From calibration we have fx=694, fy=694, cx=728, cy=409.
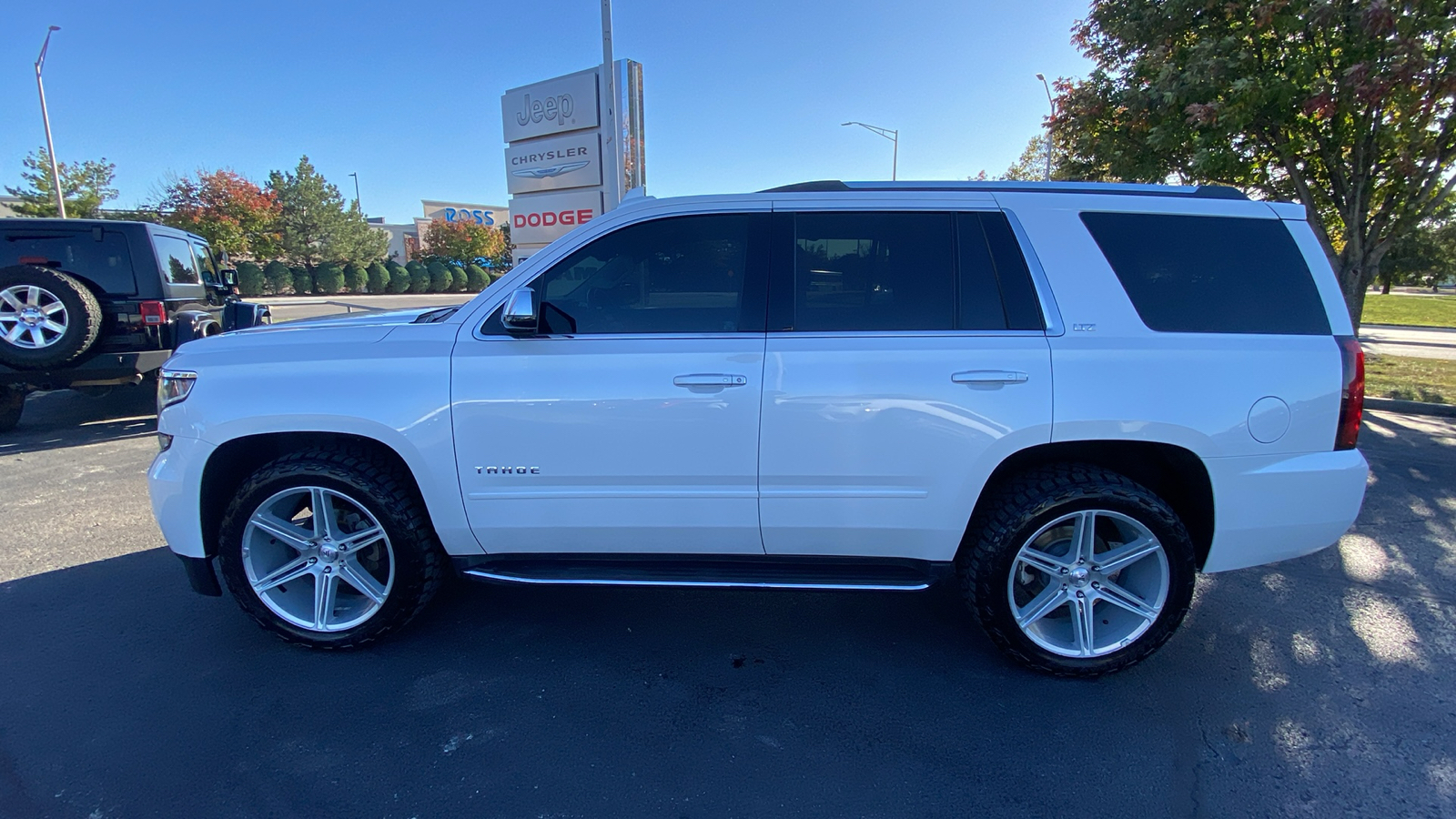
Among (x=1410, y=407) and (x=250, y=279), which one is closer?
(x=1410, y=407)

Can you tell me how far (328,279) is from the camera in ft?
103

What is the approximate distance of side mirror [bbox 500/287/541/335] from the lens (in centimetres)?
262

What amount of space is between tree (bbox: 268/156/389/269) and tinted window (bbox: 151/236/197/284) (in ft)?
113

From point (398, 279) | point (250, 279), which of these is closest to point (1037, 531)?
point (250, 279)

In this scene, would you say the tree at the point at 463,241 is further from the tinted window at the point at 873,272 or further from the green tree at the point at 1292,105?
the tinted window at the point at 873,272

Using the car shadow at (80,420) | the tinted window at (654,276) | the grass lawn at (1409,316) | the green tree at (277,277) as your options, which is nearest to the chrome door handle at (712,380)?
the tinted window at (654,276)

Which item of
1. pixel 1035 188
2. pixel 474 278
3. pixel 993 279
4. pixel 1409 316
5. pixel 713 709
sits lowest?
pixel 713 709

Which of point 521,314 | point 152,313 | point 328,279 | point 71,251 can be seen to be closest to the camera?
point 521,314

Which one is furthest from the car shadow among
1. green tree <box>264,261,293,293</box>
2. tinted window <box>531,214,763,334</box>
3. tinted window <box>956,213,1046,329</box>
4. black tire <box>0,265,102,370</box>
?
green tree <box>264,261,293,293</box>

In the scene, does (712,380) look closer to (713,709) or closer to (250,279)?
(713,709)

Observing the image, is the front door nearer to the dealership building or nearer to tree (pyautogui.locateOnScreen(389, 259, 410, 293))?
tree (pyautogui.locateOnScreen(389, 259, 410, 293))

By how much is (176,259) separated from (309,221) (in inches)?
1454

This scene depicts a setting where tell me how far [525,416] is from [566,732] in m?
1.18

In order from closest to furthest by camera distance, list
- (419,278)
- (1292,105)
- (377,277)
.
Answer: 1. (1292,105)
2. (377,277)
3. (419,278)
